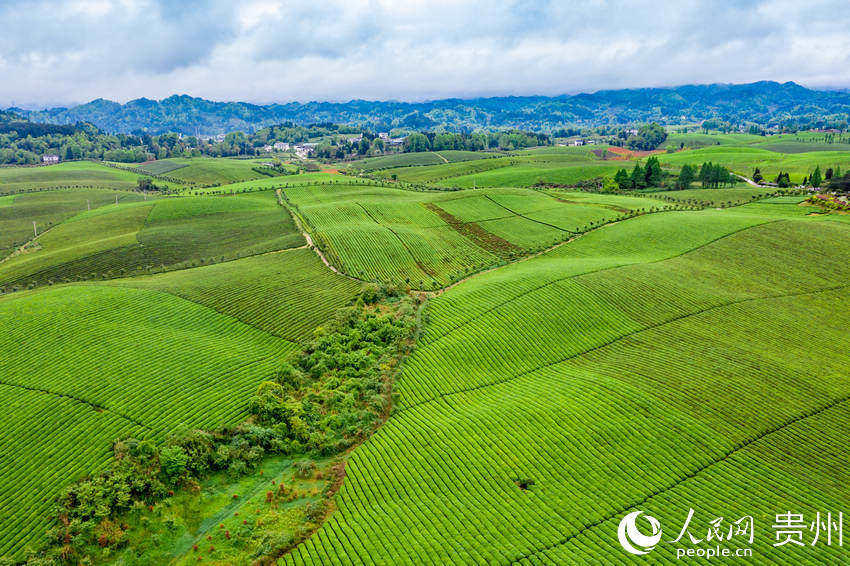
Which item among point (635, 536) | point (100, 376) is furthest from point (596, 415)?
point (100, 376)

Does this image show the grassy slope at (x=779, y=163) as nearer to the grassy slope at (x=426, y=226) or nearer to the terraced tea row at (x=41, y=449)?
the grassy slope at (x=426, y=226)

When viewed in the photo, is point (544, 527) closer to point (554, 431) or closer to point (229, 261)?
point (554, 431)

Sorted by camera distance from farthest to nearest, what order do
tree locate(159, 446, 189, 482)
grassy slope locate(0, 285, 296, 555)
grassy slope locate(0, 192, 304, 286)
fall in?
1. grassy slope locate(0, 192, 304, 286)
2. grassy slope locate(0, 285, 296, 555)
3. tree locate(159, 446, 189, 482)

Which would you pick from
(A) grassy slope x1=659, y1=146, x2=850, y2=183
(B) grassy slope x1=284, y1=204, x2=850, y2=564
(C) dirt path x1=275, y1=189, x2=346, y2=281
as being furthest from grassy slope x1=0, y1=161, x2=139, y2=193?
(A) grassy slope x1=659, y1=146, x2=850, y2=183

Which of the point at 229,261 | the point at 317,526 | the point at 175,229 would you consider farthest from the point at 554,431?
the point at 175,229

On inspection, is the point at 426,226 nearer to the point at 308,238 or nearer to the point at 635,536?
the point at 308,238

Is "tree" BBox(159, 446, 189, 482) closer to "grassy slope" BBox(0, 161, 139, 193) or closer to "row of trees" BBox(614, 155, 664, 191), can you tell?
"row of trees" BBox(614, 155, 664, 191)
